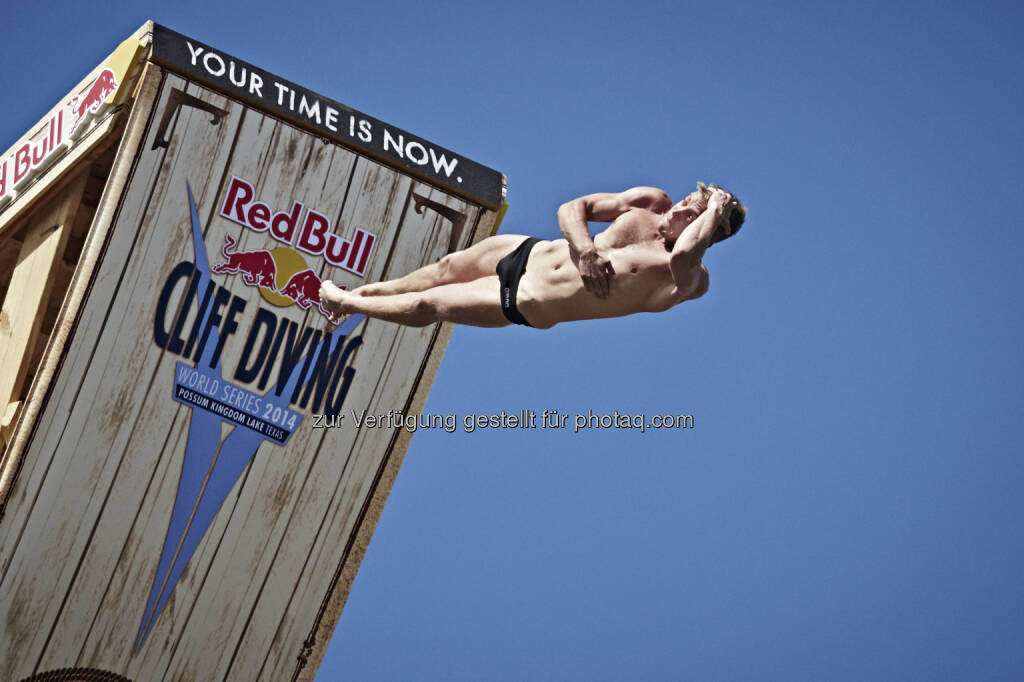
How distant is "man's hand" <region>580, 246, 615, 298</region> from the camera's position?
13.7 feet

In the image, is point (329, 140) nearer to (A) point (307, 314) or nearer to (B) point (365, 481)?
(A) point (307, 314)

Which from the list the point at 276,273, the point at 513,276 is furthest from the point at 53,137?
the point at 513,276

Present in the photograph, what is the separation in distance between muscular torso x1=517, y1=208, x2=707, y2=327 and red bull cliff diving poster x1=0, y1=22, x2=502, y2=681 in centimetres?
142

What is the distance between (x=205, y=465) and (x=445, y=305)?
5.62 feet

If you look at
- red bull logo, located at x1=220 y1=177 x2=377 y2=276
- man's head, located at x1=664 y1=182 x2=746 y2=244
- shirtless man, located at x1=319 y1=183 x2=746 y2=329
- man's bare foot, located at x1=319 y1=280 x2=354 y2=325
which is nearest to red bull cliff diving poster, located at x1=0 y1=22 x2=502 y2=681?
red bull logo, located at x1=220 y1=177 x2=377 y2=276

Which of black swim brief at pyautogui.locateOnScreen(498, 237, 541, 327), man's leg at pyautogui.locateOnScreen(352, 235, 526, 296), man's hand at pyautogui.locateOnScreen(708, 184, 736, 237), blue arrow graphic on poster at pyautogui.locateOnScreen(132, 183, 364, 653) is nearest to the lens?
man's hand at pyautogui.locateOnScreen(708, 184, 736, 237)

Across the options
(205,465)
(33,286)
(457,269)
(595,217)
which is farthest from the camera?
(205,465)

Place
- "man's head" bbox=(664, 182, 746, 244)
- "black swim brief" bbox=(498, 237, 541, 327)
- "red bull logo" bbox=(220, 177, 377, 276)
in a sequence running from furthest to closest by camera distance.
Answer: "red bull logo" bbox=(220, 177, 377, 276) < "black swim brief" bbox=(498, 237, 541, 327) < "man's head" bbox=(664, 182, 746, 244)

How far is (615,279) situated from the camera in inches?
167

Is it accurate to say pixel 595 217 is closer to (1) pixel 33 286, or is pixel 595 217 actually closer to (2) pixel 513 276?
(2) pixel 513 276

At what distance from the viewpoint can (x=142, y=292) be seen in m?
5.50

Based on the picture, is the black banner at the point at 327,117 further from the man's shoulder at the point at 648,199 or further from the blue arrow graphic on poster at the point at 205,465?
the man's shoulder at the point at 648,199

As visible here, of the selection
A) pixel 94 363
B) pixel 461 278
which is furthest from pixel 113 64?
pixel 461 278

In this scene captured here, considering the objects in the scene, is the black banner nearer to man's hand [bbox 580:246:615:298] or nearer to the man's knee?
the man's knee
